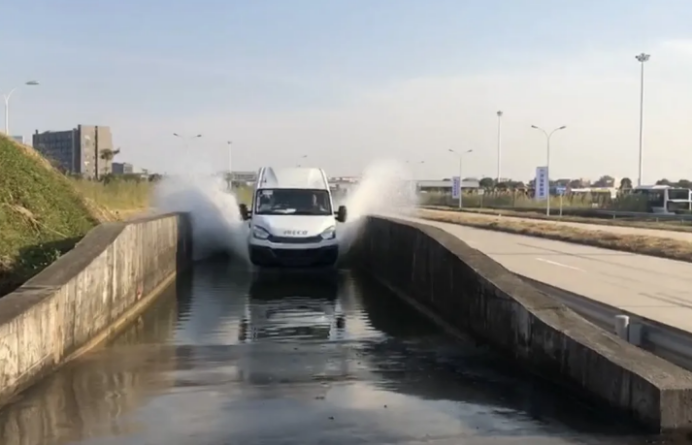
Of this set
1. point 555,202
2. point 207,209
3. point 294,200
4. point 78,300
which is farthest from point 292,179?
point 555,202

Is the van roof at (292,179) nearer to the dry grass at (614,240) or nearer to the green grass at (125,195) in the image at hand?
the dry grass at (614,240)

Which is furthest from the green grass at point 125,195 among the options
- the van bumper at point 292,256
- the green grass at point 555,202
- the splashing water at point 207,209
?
the green grass at point 555,202

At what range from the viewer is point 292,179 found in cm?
2262

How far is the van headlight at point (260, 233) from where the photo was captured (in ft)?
67.1

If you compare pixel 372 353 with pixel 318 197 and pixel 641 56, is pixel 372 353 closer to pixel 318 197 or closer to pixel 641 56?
pixel 318 197

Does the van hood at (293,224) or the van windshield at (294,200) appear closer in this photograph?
the van hood at (293,224)

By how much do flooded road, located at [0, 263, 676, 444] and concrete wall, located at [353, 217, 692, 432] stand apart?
0.25 meters

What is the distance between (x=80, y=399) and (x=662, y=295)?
39.7ft

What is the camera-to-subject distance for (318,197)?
2230cm

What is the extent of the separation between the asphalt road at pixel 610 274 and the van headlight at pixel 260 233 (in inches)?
240

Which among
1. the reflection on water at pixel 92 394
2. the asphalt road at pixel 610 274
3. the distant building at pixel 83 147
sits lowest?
the reflection on water at pixel 92 394

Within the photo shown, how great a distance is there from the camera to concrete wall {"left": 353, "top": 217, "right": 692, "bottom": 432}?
23.1ft

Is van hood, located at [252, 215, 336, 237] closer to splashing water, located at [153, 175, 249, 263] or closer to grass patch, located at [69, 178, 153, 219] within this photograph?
splashing water, located at [153, 175, 249, 263]

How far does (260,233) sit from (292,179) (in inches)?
101
